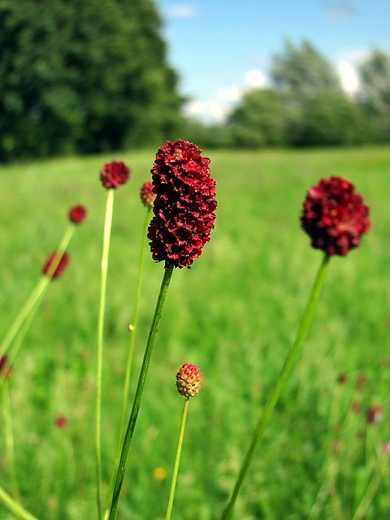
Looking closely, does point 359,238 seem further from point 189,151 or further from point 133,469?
point 133,469

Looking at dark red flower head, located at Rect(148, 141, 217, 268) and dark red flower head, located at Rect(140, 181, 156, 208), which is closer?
dark red flower head, located at Rect(148, 141, 217, 268)

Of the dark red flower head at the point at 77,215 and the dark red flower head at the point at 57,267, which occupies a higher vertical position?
the dark red flower head at the point at 77,215

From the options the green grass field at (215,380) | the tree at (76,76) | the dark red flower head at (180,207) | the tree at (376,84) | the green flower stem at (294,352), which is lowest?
the green grass field at (215,380)

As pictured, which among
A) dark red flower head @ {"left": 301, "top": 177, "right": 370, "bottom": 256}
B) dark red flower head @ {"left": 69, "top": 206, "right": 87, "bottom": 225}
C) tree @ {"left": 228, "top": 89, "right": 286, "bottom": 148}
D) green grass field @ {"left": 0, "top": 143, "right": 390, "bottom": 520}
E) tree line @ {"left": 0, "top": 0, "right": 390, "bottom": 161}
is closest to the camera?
dark red flower head @ {"left": 301, "top": 177, "right": 370, "bottom": 256}

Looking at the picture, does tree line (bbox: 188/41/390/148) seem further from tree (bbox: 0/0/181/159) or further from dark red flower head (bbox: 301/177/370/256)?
dark red flower head (bbox: 301/177/370/256)

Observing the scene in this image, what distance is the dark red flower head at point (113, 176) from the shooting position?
94 centimetres

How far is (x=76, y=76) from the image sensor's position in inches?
846

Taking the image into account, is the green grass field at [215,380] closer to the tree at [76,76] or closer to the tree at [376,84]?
the tree at [76,76]

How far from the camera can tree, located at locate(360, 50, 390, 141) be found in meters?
43.7

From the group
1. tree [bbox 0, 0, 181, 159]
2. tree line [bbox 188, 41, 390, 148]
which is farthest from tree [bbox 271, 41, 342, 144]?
tree [bbox 0, 0, 181, 159]

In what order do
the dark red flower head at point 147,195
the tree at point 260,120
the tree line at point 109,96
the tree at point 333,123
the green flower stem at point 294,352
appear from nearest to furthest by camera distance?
the green flower stem at point 294,352, the dark red flower head at point 147,195, the tree line at point 109,96, the tree at point 333,123, the tree at point 260,120

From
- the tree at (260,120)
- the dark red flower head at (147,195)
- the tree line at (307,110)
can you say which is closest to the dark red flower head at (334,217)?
the dark red flower head at (147,195)

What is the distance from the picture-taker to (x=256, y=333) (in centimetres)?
385

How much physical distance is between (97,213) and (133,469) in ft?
18.4
